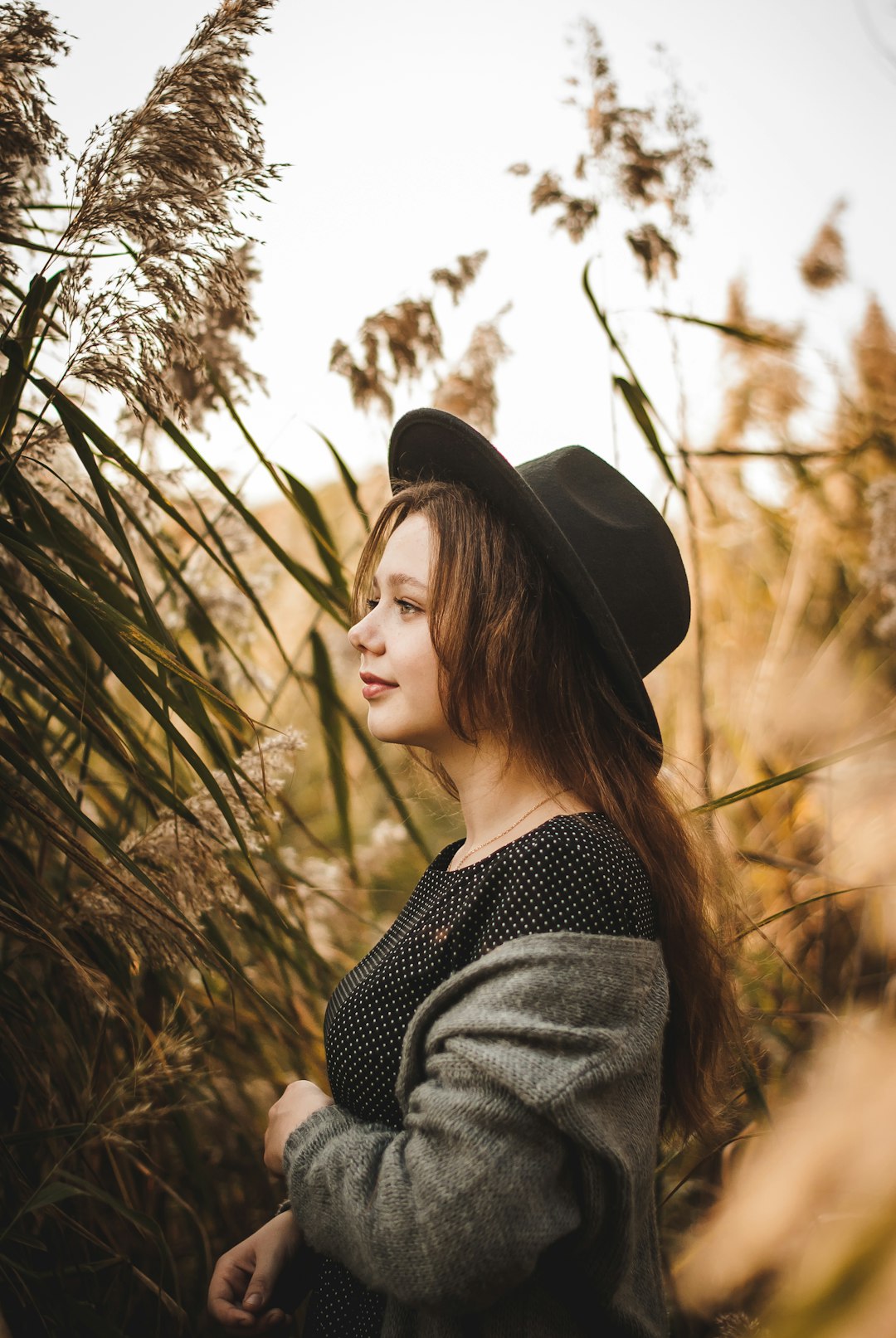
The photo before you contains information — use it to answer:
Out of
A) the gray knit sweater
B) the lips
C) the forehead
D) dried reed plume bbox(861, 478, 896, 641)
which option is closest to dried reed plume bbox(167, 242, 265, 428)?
the forehead

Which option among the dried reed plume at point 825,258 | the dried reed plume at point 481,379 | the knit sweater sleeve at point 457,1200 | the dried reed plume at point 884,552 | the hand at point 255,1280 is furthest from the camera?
the dried reed plume at point 825,258

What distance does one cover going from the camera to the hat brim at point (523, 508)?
3.38 ft

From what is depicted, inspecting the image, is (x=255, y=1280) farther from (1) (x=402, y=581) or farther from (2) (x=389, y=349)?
(2) (x=389, y=349)

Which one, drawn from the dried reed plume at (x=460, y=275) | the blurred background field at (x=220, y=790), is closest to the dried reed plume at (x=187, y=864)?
the blurred background field at (x=220, y=790)

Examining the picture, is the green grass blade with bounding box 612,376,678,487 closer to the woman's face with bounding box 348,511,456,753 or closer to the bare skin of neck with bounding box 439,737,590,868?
the woman's face with bounding box 348,511,456,753

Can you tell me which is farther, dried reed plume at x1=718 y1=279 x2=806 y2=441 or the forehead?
dried reed plume at x1=718 y1=279 x2=806 y2=441

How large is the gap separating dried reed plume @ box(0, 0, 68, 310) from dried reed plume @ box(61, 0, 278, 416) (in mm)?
103

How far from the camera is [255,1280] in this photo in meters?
0.98

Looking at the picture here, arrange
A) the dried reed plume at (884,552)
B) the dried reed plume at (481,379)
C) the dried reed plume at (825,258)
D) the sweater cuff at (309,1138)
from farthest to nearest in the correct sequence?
the dried reed plume at (825,258) < the dried reed plume at (884,552) < the dried reed plume at (481,379) < the sweater cuff at (309,1138)

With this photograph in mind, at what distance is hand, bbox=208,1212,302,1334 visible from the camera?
3.15ft

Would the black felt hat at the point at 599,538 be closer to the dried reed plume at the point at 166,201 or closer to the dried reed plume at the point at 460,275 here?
the dried reed plume at the point at 166,201

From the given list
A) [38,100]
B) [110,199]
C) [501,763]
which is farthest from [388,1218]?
[38,100]

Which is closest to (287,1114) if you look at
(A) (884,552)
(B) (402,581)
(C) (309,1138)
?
(C) (309,1138)

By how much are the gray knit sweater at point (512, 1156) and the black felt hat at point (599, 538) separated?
378mm
